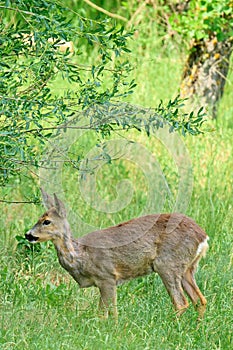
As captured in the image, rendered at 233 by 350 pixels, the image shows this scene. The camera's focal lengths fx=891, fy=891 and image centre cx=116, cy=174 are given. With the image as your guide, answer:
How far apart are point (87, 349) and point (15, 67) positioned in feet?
5.30

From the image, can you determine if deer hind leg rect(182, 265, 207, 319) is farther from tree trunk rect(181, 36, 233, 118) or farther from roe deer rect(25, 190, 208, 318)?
tree trunk rect(181, 36, 233, 118)

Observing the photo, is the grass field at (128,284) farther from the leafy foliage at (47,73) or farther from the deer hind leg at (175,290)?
the leafy foliage at (47,73)

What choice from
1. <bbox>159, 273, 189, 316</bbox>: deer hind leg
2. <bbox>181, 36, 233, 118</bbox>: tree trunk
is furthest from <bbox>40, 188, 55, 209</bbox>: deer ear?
<bbox>181, 36, 233, 118</bbox>: tree trunk

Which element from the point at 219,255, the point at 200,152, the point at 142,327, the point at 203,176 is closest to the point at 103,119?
the point at 142,327

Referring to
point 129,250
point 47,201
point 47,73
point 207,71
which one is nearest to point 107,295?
point 129,250

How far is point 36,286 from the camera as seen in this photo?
5.92 meters

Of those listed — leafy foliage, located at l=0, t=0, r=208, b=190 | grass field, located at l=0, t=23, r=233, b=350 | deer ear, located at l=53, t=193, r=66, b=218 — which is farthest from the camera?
deer ear, located at l=53, t=193, r=66, b=218

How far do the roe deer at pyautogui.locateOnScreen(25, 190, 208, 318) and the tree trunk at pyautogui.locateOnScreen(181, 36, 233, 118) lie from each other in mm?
4402

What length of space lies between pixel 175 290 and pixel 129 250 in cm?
40

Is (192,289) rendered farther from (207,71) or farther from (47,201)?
(207,71)

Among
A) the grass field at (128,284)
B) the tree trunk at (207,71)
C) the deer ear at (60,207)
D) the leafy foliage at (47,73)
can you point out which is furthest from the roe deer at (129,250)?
the tree trunk at (207,71)

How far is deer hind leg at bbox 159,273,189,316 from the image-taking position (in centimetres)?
572

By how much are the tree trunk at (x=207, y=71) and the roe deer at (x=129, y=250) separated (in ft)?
14.4

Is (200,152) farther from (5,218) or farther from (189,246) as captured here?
(189,246)
